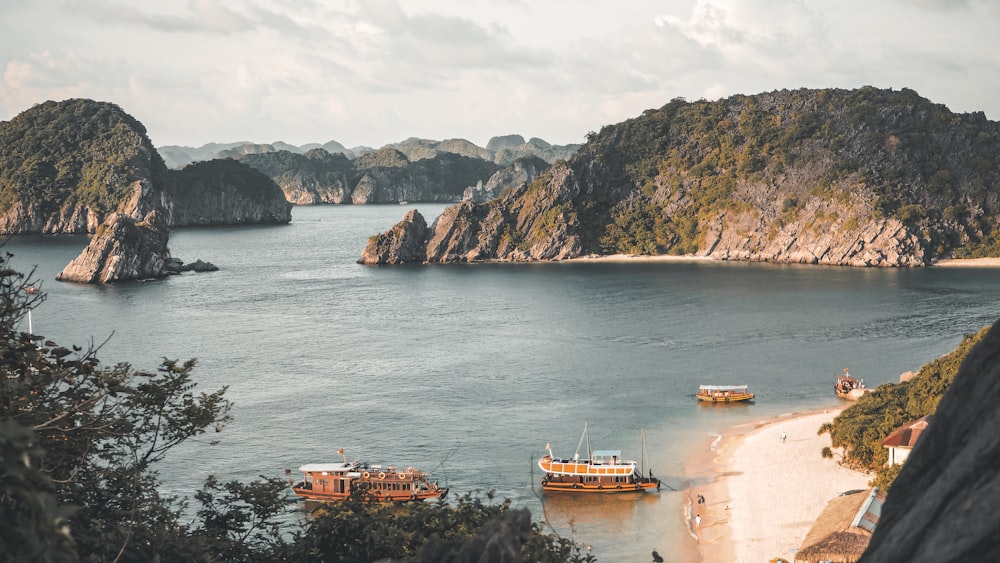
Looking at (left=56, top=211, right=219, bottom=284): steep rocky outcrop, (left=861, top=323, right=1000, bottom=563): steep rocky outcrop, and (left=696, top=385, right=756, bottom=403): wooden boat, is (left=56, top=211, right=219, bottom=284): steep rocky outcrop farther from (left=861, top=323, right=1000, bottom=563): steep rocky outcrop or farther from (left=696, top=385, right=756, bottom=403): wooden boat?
(left=861, top=323, right=1000, bottom=563): steep rocky outcrop

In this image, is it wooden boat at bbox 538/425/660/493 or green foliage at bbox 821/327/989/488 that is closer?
green foliage at bbox 821/327/989/488

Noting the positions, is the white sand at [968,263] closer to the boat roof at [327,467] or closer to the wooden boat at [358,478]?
the wooden boat at [358,478]

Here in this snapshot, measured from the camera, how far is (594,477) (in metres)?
49.9

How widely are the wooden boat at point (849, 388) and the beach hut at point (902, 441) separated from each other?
876 inches

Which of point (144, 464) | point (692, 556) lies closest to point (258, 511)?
point (144, 464)

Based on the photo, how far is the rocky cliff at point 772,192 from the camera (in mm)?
153875

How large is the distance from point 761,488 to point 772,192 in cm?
12955

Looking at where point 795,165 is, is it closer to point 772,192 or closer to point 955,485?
point 772,192

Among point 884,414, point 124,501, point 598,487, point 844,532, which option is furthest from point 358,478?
point 884,414

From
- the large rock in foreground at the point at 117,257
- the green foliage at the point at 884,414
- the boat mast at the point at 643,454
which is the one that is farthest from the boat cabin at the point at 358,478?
the large rock in foreground at the point at 117,257

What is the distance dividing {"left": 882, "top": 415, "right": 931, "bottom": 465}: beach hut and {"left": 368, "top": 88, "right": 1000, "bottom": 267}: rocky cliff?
114 metres

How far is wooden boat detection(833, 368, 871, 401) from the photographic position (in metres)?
66.6

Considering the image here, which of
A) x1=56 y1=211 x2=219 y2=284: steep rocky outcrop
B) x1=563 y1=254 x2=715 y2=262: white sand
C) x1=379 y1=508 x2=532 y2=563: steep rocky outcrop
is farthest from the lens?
x1=563 y1=254 x2=715 y2=262: white sand

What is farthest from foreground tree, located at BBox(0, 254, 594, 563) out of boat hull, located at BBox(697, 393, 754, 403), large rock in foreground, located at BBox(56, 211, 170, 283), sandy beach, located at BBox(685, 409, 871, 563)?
large rock in foreground, located at BBox(56, 211, 170, 283)
